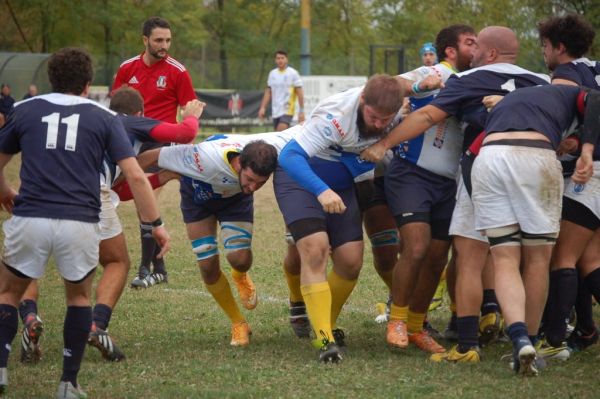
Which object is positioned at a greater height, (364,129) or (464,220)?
(364,129)

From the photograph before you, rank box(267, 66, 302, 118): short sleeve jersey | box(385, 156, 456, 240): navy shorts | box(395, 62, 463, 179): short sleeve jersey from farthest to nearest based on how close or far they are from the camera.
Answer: box(267, 66, 302, 118): short sleeve jersey → box(395, 62, 463, 179): short sleeve jersey → box(385, 156, 456, 240): navy shorts

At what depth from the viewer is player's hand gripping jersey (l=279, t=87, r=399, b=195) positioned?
6.29 m

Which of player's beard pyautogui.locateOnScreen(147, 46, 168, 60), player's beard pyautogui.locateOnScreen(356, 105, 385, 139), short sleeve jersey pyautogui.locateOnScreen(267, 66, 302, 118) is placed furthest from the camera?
short sleeve jersey pyautogui.locateOnScreen(267, 66, 302, 118)

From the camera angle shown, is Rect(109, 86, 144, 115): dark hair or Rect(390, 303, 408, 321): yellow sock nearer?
Rect(390, 303, 408, 321): yellow sock

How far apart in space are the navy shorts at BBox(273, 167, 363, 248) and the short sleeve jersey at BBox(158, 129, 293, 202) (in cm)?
32

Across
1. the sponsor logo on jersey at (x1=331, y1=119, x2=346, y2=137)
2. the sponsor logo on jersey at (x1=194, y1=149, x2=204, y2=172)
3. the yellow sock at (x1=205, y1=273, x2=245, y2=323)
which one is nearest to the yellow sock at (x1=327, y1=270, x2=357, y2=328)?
the yellow sock at (x1=205, y1=273, x2=245, y2=323)

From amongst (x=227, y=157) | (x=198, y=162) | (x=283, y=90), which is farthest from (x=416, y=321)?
(x=283, y=90)

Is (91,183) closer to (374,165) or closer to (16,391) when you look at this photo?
(16,391)

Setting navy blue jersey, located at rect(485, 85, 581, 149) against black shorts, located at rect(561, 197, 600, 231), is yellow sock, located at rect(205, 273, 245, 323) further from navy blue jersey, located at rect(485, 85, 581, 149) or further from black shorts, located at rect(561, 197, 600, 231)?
black shorts, located at rect(561, 197, 600, 231)

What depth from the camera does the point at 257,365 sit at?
245 inches

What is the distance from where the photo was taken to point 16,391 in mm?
5562

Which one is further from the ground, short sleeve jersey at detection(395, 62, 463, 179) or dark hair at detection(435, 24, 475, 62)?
dark hair at detection(435, 24, 475, 62)

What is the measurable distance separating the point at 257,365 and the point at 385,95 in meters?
1.83

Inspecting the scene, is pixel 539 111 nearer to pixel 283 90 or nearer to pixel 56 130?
pixel 56 130
